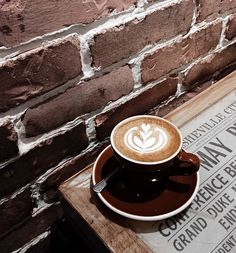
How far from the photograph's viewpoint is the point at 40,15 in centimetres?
51

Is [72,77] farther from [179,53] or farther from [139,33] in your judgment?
[179,53]

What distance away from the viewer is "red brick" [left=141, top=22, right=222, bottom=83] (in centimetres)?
75

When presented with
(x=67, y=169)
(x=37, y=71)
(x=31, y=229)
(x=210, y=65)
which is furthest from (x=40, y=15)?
(x=210, y=65)

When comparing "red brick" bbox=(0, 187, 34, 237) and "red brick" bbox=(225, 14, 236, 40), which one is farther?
"red brick" bbox=(225, 14, 236, 40)

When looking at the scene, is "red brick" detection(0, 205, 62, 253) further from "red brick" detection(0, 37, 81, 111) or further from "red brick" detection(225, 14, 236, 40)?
"red brick" detection(225, 14, 236, 40)

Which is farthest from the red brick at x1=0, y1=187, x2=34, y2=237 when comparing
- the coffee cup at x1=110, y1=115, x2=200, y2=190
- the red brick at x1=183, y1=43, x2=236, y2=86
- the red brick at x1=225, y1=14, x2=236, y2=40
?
the red brick at x1=225, y1=14, x2=236, y2=40

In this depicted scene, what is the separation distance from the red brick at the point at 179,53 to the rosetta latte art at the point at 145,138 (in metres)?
0.16

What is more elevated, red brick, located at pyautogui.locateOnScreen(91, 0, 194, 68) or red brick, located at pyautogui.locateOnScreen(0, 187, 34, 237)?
red brick, located at pyautogui.locateOnScreen(91, 0, 194, 68)

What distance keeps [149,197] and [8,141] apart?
0.26m

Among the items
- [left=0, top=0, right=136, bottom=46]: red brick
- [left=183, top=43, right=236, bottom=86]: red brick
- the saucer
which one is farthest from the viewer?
[left=183, top=43, right=236, bottom=86]: red brick

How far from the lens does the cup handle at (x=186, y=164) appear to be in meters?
0.59

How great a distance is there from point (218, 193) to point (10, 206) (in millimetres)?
385

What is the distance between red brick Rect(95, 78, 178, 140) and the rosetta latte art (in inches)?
4.4

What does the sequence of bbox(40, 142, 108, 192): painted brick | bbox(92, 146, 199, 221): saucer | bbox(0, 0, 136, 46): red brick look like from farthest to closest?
bbox(40, 142, 108, 192): painted brick
bbox(92, 146, 199, 221): saucer
bbox(0, 0, 136, 46): red brick
